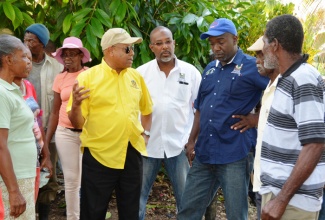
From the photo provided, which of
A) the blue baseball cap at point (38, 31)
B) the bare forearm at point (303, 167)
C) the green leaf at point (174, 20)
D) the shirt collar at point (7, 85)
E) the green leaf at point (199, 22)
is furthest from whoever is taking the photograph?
the green leaf at point (174, 20)

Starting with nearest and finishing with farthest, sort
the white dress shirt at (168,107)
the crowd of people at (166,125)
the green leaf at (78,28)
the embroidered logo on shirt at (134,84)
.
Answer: the crowd of people at (166,125) → the embroidered logo on shirt at (134,84) → the white dress shirt at (168,107) → the green leaf at (78,28)

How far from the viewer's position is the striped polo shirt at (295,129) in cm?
233

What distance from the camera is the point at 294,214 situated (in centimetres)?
245

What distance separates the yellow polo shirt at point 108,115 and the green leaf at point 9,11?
1200 mm

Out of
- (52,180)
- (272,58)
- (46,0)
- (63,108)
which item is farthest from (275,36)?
(46,0)

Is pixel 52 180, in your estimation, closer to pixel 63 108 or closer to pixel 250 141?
pixel 63 108

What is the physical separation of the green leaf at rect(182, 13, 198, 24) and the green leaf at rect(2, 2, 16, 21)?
1681mm

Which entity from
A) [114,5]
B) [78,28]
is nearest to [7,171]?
[78,28]

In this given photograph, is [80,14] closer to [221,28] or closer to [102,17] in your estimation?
[102,17]

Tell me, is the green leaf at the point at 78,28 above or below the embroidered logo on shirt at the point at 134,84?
above

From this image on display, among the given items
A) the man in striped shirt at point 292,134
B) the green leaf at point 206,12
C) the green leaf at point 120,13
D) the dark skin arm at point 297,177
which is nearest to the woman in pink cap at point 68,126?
the green leaf at point 120,13

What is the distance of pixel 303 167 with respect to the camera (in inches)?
92.0

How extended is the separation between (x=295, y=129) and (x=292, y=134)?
0.03 meters

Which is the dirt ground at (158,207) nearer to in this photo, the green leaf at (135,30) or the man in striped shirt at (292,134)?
the green leaf at (135,30)
